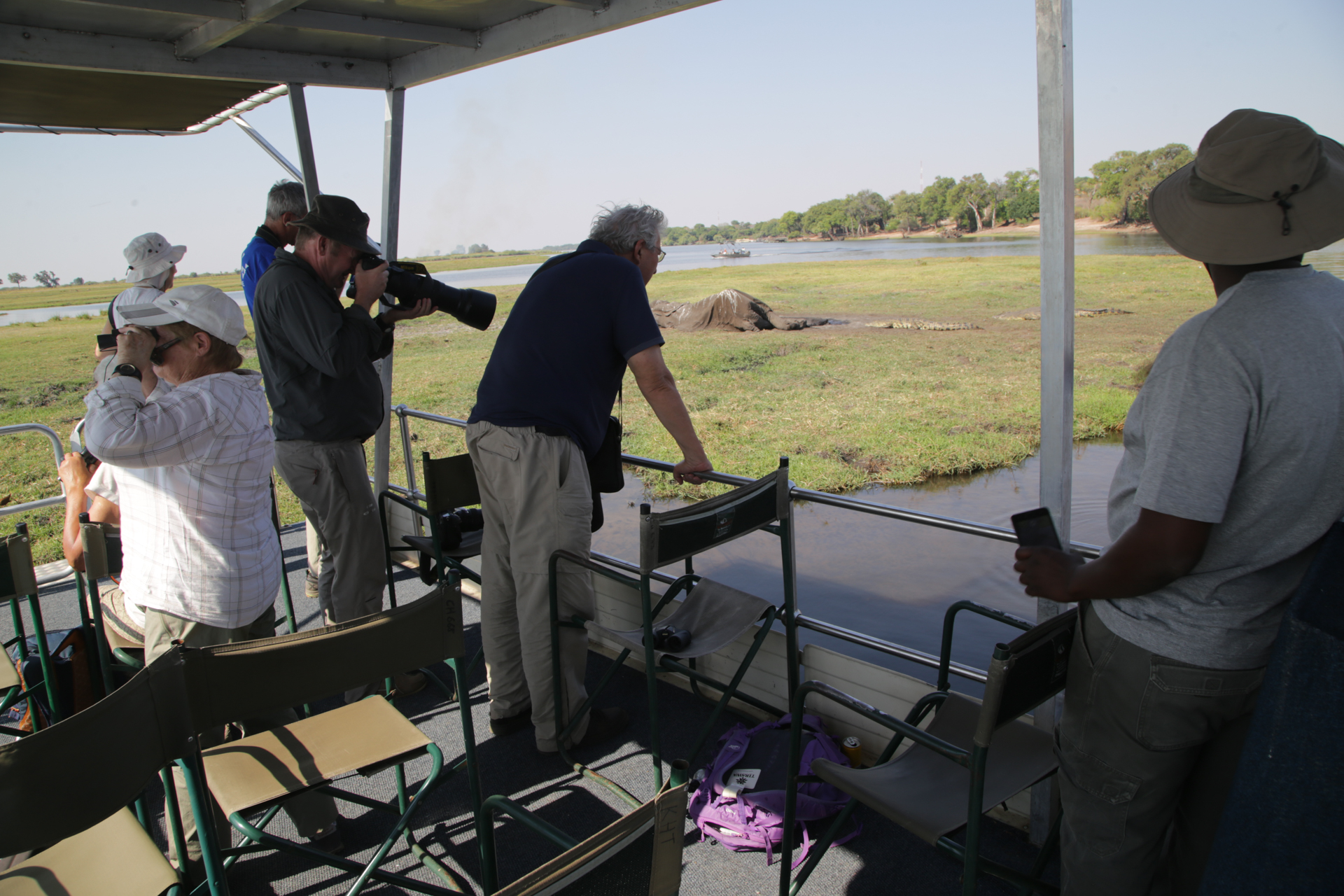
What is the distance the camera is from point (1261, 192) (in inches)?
41.7

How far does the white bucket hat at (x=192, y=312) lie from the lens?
5.99ft

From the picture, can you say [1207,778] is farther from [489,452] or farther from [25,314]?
[25,314]

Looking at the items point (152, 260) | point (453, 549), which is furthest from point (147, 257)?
point (453, 549)

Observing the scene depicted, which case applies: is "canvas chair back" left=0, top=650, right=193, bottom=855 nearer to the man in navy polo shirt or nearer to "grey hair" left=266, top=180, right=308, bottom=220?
the man in navy polo shirt

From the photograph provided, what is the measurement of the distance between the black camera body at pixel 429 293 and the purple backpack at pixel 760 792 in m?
1.66

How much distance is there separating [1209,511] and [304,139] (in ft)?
12.1

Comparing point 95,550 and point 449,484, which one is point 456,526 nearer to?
point 449,484

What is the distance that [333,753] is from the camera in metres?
1.84

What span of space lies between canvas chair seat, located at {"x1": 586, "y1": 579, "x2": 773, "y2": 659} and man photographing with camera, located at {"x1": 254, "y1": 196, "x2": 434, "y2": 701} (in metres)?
1.08

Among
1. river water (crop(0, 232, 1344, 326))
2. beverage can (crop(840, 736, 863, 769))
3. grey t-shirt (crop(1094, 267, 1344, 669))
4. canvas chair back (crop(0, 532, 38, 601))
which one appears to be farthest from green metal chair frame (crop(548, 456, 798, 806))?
river water (crop(0, 232, 1344, 326))

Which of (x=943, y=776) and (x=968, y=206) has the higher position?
(x=968, y=206)

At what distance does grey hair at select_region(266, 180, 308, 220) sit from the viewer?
3.34 meters

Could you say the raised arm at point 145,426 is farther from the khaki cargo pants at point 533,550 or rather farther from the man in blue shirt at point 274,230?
the man in blue shirt at point 274,230

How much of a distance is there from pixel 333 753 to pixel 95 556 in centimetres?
83
